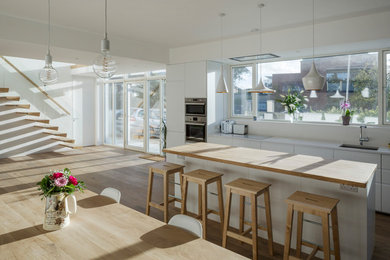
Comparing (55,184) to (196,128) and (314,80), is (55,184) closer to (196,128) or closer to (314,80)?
(314,80)

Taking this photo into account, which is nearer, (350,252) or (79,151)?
(350,252)

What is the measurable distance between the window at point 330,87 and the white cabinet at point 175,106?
57.2 inches

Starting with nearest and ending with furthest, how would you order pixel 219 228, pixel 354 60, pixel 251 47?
pixel 219 228 < pixel 354 60 < pixel 251 47

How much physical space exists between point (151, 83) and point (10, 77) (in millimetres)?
3864

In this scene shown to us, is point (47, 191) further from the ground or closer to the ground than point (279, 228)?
further from the ground

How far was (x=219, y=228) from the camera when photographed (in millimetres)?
3494

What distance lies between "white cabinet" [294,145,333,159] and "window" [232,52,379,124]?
0.94 meters

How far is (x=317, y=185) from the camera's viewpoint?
2.79m

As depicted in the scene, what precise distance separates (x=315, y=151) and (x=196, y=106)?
2.55 m

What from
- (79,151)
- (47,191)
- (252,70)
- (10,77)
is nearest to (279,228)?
(47,191)

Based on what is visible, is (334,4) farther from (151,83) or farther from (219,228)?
(151,83)

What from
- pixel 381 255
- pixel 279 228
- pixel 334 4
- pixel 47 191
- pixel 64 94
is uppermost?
pixel 334 4

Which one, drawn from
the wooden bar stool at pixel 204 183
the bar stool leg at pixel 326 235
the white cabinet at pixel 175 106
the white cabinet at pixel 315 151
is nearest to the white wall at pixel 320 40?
the white cabinet at pixel 175 106

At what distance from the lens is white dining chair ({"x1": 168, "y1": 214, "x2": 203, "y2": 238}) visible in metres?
1.76
